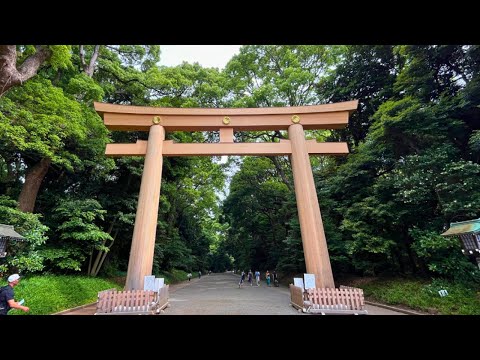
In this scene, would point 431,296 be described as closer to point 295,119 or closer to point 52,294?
point 295,119

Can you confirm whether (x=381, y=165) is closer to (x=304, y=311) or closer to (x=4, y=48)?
(x=304, y=311)

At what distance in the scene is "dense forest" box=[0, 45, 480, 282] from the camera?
8.06 metres

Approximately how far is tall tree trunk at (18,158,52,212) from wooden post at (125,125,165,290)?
5.77m

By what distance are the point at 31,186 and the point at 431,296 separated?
15.6 metres

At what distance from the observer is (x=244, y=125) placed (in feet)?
29.7

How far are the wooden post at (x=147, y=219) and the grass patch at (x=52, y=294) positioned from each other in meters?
2.38

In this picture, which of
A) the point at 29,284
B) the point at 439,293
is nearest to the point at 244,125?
the point at 439,293

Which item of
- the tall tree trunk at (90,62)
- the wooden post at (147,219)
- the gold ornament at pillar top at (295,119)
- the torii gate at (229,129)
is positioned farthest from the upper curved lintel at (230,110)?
the tall tree trunk at (90,62)

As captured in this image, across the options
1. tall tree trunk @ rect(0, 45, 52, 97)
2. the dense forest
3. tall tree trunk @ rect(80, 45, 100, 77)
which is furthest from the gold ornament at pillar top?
tall tree trunk @ rect(80, 45, 100, 77)

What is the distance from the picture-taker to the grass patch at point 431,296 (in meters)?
6.59

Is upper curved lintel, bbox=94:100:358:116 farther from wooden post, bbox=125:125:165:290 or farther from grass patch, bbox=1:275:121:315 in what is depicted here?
grass patch, bbox=1:275:121:315

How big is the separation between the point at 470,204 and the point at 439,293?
288 centimetres

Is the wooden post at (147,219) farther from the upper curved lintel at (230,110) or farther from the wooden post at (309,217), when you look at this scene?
the wooden post at (309,217)

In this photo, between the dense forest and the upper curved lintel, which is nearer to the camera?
the dense forest
